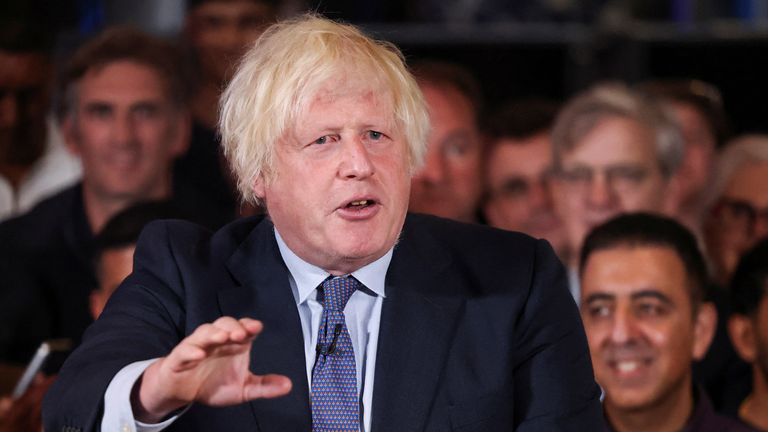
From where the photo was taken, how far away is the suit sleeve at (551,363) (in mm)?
2238

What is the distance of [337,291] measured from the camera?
231cm

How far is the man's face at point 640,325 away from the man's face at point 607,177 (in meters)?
0.69

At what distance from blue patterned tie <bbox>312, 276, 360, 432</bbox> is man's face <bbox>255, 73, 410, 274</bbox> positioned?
62mm

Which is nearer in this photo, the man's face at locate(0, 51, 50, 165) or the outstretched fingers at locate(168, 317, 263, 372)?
the outstretched fingers at locate(168, 317, 263, 372)

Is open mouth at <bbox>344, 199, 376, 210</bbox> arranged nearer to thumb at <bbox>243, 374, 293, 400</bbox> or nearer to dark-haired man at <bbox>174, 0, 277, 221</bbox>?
thumb at <bbox>243, 374, 293, 400</bbox>

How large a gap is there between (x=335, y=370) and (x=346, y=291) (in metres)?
0.13

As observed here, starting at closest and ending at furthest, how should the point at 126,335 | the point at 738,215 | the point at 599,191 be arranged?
the point at 126,335
the point at 599,191
the point at 738,215

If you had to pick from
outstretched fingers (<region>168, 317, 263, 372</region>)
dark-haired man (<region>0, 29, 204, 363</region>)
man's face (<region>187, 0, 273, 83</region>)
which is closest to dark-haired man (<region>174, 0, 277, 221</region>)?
man's face (<region>187, 0, 273, 83</region>)

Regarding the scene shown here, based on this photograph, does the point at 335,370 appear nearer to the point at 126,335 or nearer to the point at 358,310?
the point at 358,310

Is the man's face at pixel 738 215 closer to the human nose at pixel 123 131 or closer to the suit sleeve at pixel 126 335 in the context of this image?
the human nose at pixel 123 131

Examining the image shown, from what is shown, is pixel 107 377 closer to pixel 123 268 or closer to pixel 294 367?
pixel 294 367

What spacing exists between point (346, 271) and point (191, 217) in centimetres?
168

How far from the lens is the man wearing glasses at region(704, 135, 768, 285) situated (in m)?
4.66

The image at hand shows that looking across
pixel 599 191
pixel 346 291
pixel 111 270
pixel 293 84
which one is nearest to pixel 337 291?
pixel 346 291
